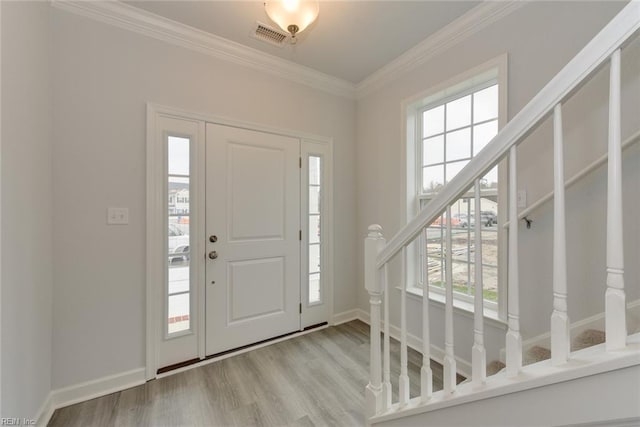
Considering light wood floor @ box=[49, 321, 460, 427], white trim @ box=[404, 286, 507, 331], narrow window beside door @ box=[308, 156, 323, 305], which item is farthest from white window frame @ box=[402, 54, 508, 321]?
narrow window beside door @ box=[308, 156, 323, 305]

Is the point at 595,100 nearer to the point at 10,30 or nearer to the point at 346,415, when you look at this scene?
the point at 346,415

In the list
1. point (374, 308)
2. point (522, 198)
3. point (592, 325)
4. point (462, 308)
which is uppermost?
point (522, 198)

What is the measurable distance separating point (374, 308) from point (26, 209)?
186cm

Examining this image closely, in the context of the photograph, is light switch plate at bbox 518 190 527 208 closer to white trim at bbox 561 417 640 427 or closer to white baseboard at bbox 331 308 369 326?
white trim at bbox 561 417 640 427

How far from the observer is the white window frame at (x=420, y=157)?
1814mm

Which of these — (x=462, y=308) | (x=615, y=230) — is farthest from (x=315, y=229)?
(x=615, y=230)

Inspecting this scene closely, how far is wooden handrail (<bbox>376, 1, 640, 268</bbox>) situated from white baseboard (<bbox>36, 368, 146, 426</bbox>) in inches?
88.8

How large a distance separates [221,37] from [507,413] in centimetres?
284

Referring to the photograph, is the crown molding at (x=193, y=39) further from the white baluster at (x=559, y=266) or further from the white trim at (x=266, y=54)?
the white baluster at (x=559, y=266)

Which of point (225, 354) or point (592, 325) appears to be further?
point (225, 354)

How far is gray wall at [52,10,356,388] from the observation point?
176 centimetres

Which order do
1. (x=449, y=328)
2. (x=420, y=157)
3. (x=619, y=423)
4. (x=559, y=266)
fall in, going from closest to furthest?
(x=619, y=423), (x=559, y=266), (x=449, y=328), (x=420, y=157)

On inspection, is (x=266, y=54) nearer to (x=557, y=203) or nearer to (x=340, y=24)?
(x=340, y=24)

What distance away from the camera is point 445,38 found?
2.14 m
